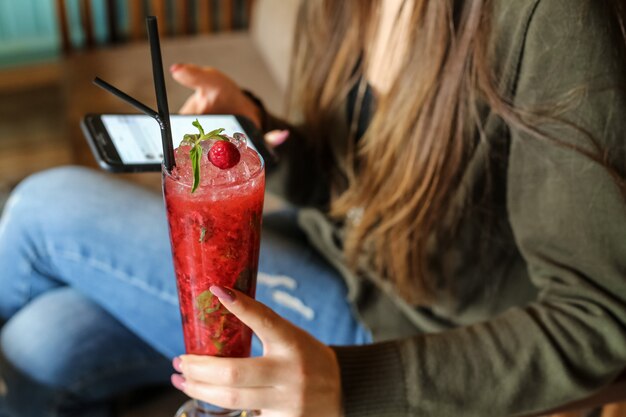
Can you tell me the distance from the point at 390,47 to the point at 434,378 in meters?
0.42

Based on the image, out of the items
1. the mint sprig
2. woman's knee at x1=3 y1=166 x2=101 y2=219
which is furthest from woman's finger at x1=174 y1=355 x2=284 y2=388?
woman's knee at x1=3 y1=166 x2=101 y2=219

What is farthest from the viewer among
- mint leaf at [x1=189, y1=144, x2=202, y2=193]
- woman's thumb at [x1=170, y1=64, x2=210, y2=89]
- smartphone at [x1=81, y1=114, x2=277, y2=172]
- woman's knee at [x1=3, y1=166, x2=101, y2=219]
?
woman's knee at [x1=3, y1=166, x2=101, y2=219]

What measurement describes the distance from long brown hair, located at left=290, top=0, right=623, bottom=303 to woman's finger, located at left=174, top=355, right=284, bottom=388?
0.28 m

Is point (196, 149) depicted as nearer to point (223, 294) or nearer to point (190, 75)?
point (223, 294)

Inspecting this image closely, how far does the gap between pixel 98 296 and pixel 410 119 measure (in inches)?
19.6

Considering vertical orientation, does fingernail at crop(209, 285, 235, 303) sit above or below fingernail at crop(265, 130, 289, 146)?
above

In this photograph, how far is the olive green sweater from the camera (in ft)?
2.23

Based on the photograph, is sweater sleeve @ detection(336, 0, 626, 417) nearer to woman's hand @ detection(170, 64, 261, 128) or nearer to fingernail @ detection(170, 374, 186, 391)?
fingernail @ detection(170, 374, 186, 391)

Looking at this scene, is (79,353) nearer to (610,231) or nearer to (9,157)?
(610,231)

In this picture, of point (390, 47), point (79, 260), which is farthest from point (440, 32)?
point (79, 260)

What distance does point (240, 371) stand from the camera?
624 mm

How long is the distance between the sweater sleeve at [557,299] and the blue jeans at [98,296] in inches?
8.4

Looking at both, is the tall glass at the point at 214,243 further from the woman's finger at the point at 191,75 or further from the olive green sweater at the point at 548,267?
the woman's finger at the point at 191,75

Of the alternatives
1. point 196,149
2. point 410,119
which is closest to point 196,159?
point 196,149
